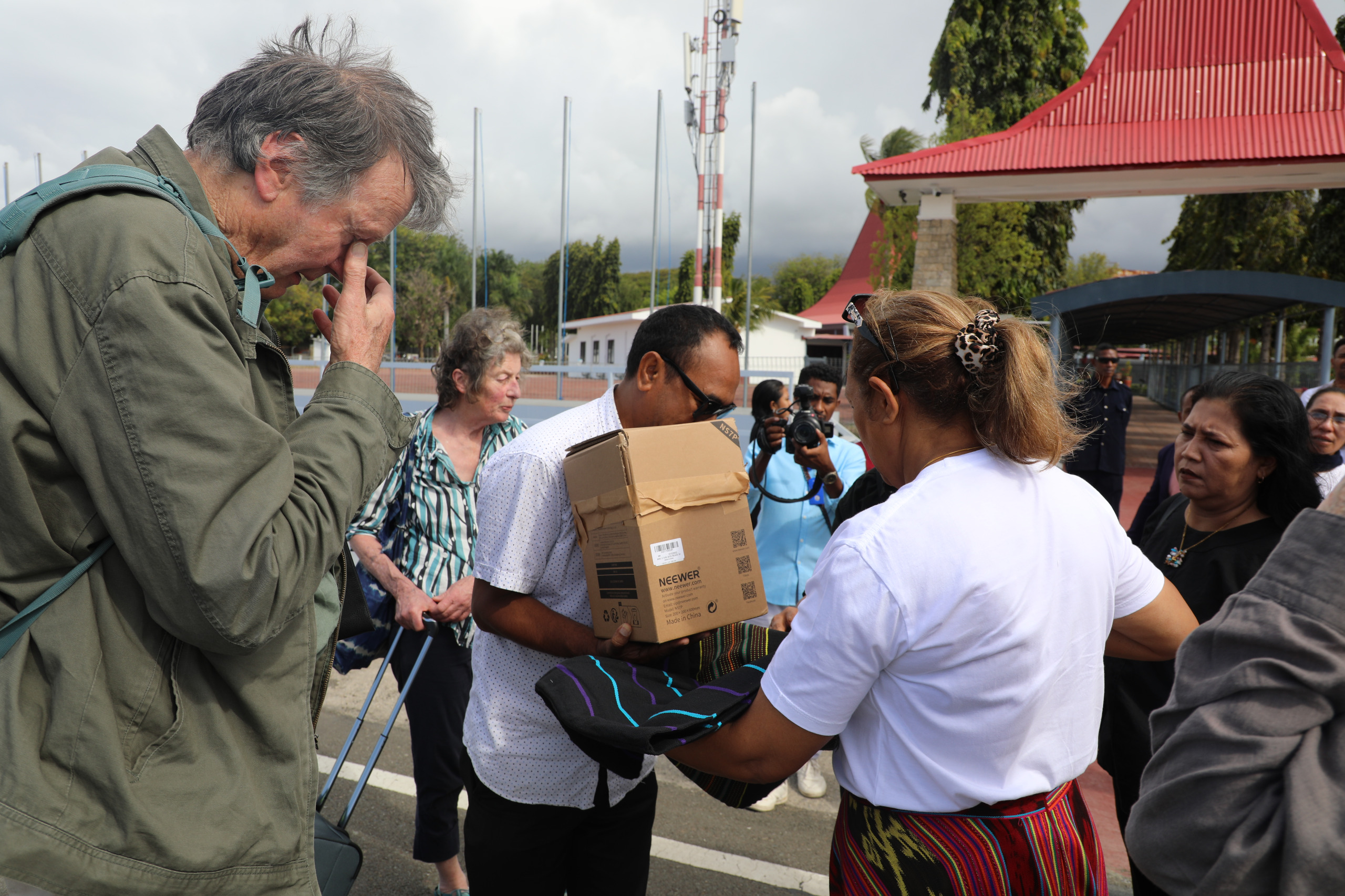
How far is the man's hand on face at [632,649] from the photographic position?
1.83 meters

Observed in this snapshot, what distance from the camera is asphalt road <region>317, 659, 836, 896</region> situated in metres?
3.14

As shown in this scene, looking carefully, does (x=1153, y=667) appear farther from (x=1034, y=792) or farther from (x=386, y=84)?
(x=386, y=84)

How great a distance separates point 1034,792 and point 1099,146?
14.0 metres

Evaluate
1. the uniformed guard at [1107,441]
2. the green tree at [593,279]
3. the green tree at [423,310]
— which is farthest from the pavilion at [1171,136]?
the green tree at [593,279]

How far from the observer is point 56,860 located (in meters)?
1.05

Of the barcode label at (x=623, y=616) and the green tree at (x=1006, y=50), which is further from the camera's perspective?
the green tree at (x=1006, y=50)

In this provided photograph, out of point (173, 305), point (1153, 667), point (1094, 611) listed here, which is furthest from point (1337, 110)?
point (173, 305)

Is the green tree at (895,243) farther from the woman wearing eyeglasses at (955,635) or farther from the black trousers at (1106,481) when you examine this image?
the woman wearing eyeglasses at (955,635)

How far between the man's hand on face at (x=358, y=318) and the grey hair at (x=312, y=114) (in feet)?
0.42

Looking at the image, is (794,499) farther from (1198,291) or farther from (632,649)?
(1198,291)

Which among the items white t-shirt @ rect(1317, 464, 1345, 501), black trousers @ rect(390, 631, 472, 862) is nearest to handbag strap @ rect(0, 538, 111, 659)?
black trousers @ rect(390, 631, 472, 862)

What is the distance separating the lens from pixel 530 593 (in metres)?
2.02

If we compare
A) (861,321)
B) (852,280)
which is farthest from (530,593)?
(852,280)

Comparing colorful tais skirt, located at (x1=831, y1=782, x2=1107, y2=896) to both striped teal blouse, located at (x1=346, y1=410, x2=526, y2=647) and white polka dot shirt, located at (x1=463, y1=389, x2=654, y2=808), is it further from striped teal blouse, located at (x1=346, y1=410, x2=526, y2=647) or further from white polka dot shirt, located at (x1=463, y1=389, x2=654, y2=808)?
striped teal blouse, located at (x1=346, y1=410, x2=526, y2=647)
